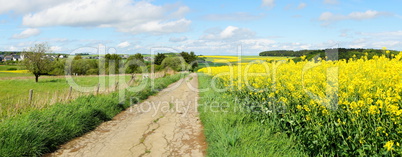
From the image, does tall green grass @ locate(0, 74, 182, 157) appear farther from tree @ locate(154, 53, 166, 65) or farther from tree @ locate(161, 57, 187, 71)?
tree @ locate(154, 53, 166, 65)

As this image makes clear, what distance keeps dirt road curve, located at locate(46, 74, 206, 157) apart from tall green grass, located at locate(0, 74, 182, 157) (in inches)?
10.3

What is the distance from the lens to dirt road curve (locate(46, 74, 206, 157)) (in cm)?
577

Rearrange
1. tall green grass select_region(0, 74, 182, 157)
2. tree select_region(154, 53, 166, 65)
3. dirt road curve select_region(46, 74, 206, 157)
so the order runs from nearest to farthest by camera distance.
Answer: tall green grass select_region(0, 74, 182, 157), dirt road curve select_region(46, 74, 206, 157), tree select_region(154, 53, 166, 65)

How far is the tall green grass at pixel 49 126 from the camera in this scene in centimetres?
528

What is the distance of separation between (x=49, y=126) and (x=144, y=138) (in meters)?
2.30

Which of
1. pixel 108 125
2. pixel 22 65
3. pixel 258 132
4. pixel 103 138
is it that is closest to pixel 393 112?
pixel 258 132

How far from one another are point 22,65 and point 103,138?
38.8 meters

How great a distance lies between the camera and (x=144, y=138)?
21.9ft

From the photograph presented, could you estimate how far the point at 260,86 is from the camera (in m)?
8.32

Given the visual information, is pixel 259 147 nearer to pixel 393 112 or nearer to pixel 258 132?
pixel 258 132

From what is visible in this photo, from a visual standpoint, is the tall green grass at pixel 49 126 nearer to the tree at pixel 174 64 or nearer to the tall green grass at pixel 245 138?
the tall green grass at pixel 245 138

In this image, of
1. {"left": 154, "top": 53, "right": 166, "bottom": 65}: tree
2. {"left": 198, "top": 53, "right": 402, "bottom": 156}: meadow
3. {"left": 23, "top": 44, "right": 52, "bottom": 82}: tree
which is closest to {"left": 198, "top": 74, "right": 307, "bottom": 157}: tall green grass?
{"left": 198, "top": 53, "right": 402, "bottom": 156}: meadow

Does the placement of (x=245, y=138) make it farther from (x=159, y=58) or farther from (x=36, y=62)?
(x=159, y=58)

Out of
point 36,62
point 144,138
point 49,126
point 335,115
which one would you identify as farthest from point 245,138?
point 36,62
